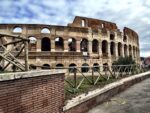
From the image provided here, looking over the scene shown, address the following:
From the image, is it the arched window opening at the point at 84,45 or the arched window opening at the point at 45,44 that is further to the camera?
the arched window opening at the point at 84,45

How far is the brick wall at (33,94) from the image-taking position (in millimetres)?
6094

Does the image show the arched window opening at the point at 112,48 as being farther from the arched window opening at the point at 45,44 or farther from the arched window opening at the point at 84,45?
the arched window opening at the point at 45,44

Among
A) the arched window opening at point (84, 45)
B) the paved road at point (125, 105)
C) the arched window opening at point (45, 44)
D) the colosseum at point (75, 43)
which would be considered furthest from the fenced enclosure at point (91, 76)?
the arched window opening at point (45, 44)

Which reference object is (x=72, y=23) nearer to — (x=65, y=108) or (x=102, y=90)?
(x=102, y=90)

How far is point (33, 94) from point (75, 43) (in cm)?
2788

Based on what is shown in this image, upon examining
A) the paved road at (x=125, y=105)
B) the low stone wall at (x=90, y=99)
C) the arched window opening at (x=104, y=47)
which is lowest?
the paved road at (x=125, y=105)

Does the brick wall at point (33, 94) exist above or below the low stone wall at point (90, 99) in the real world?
above

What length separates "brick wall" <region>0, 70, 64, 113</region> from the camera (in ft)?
20.0

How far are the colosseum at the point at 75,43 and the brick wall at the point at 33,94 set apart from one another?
1960 cm

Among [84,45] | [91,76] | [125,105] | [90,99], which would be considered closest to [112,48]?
[84,45]

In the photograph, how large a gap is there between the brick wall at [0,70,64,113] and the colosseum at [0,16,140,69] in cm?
1960

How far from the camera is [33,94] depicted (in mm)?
6953

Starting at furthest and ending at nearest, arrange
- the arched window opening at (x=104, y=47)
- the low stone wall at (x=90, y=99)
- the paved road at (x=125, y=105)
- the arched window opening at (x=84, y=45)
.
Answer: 1. the arched window opening at (x=104, y=47)
2. the arched window opening at (x=84, y=45)
3. the paved road at (x=125, y=105)
4. the low stone wall at (x=90, y=99)

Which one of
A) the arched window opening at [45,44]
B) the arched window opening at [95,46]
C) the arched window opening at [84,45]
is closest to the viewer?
the arched window opening at [45,44]
